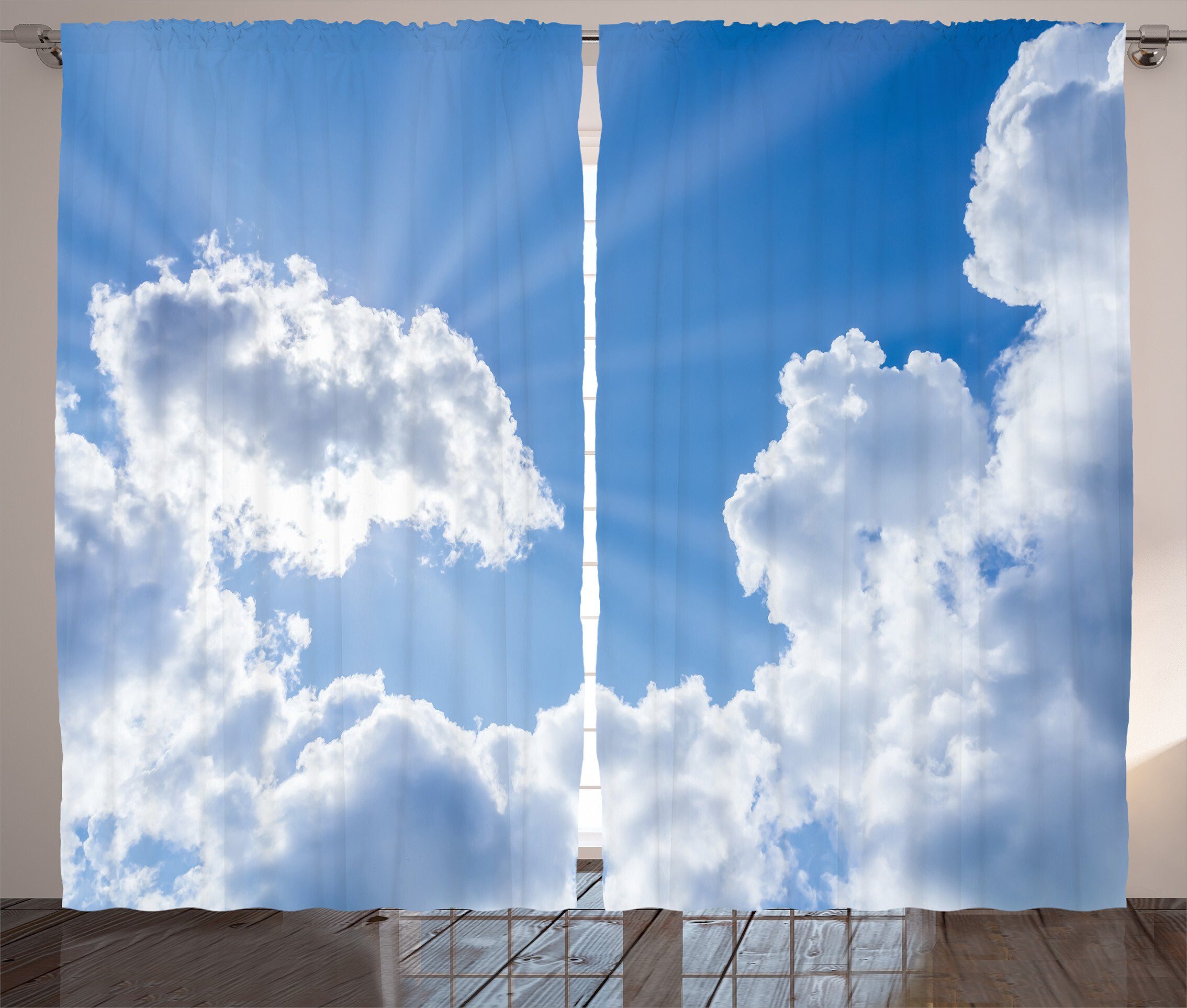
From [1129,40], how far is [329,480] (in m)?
2.15

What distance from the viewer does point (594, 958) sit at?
1.85m

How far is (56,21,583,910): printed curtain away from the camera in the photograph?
1.96m

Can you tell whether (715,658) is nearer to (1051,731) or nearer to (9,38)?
(1051,731)

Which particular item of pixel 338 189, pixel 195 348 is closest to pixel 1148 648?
pixel 338 189

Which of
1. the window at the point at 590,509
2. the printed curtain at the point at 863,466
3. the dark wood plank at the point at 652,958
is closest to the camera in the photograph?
the dark wood plank at the point at 652,958

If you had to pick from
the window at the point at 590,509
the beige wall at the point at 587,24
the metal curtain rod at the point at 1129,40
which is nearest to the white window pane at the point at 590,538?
the window at the point at 590,509

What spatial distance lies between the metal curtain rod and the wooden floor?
204 centimetres

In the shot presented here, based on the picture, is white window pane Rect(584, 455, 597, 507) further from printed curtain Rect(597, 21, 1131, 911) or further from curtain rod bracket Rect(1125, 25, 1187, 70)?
curtain rod bracket Rect(1125, 25, 1187, 70)

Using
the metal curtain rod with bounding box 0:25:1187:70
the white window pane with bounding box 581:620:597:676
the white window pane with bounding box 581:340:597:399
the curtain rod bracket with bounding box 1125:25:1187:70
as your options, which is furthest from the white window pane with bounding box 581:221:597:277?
the curtain rod bracket with bounding box 1125:25:1187:70

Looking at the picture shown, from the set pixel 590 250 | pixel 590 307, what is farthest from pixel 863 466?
pixel 590 250

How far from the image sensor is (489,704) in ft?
6.45

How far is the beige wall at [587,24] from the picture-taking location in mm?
2133

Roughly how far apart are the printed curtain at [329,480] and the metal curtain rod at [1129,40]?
0.31 m

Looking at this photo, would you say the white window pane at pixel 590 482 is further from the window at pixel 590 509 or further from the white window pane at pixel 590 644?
the white window pane at pixel 590 644
